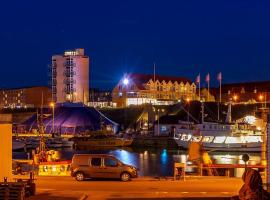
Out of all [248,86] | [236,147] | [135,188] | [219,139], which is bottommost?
[236,147]

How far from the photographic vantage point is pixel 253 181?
14.6 m

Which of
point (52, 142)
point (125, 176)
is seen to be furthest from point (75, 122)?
point (125, 176)

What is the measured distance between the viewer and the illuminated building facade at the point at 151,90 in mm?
140750

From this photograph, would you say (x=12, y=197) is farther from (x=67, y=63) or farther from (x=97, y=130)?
(x=67, y=63)

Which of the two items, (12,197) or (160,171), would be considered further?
(160,171)

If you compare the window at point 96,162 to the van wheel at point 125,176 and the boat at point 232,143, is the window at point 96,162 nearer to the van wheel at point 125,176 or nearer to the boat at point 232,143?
the van wheel at point 125,176

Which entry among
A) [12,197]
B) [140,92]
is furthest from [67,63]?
[12,197]

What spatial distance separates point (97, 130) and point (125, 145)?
44.9ft

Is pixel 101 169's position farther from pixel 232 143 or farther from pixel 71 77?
pixel 71 77

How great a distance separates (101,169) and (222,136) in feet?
200

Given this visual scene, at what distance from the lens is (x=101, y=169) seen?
29312 mm

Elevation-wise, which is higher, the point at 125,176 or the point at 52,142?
the point at 125,176

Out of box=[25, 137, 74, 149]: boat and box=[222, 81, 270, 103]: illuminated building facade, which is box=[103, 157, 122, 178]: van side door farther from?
box=[222, 81, 270, 103]: illuminated building facade

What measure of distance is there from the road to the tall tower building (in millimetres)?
121745
